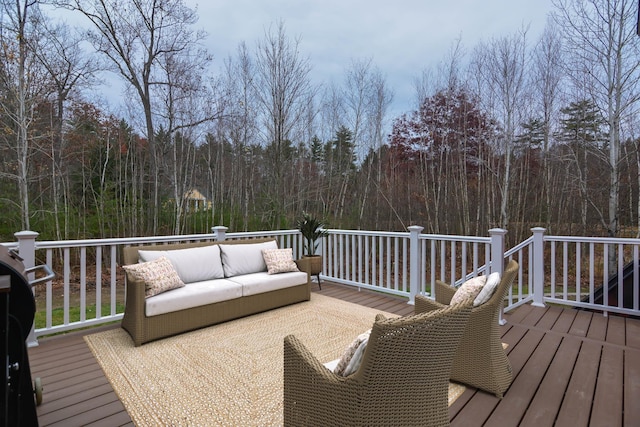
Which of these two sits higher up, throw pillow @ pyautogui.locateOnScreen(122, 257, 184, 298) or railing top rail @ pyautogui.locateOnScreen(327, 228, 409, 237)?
railing top rail @ pyautogui.locateOnScreen(327, 228, 409, 237)

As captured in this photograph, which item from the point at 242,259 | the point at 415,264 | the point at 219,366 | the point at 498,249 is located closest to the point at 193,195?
the point at 242,259

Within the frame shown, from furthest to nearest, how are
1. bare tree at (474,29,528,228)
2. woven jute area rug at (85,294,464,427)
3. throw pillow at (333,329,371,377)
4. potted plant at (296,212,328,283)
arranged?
bare tree at (474,29,528,228) < potted plant at (296,212,328,283) < woven jute area rug at (85,294,464,427) < throw pillow at (333,329,371,377)

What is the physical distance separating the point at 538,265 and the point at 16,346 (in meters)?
4.94

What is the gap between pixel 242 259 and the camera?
4.23 m

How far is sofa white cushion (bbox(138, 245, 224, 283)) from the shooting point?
361 cm

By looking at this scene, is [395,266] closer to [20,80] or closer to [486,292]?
[486,292]

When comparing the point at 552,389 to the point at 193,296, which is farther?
the point at 193,296

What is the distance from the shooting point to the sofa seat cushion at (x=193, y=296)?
3109 millimetres

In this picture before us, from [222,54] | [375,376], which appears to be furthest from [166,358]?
[222,54]

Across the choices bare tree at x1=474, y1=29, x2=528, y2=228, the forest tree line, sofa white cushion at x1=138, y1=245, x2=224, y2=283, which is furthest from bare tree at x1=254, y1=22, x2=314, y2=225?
bare tree at x1=474, y1=29, x2=528, y2=228

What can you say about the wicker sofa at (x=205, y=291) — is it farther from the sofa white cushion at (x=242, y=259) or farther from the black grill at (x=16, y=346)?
the black grill at (x=16, y=346)

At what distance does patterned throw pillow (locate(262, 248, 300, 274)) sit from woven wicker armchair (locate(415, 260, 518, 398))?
238 cm

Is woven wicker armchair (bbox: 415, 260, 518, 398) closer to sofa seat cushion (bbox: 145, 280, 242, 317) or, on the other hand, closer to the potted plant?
sofa seat cushion (bbox: 145, 280, 242, 317)

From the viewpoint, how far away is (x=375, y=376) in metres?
1.19
